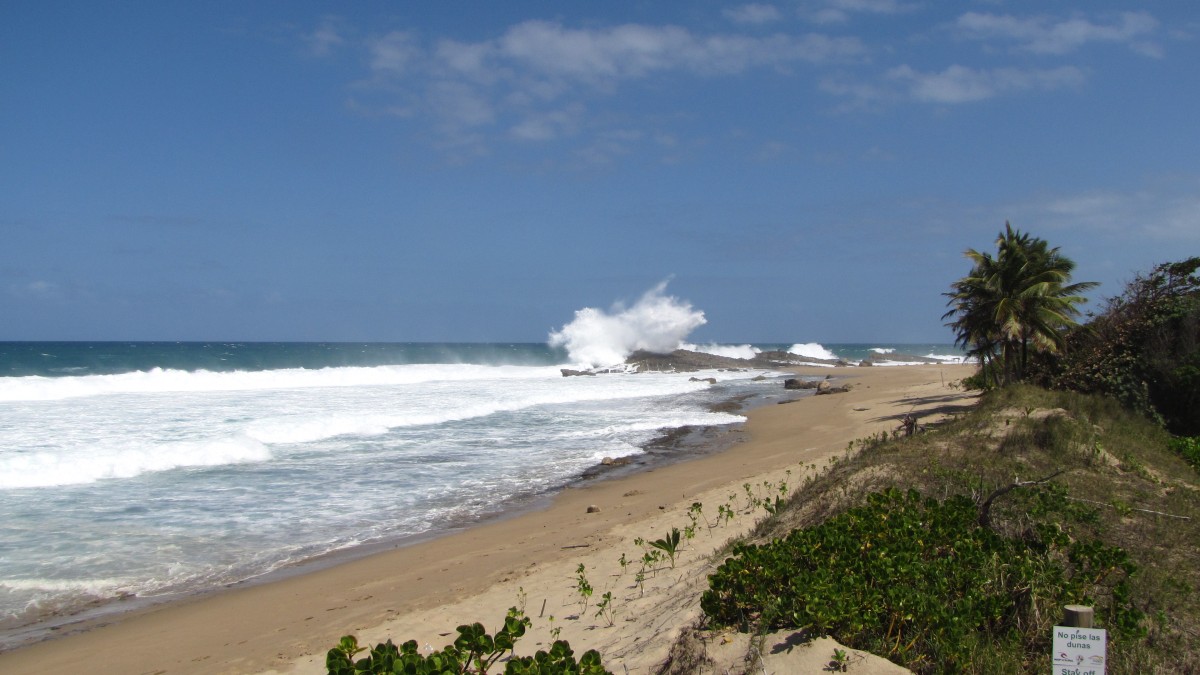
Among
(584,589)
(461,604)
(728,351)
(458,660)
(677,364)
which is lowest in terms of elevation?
(461,604)

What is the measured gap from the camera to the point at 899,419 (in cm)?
2042

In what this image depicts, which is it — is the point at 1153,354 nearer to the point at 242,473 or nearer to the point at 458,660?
the point at 458,660

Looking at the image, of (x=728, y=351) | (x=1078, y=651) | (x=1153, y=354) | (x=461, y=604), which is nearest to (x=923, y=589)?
(x=1078, y=651)

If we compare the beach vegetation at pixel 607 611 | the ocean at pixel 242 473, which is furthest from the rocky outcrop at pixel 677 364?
the beach vegetation at pixel 607 611

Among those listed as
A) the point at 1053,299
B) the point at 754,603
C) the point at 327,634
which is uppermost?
the point at 1053,299

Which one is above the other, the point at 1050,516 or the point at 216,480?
the point at 1050,516

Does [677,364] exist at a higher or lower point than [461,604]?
higher

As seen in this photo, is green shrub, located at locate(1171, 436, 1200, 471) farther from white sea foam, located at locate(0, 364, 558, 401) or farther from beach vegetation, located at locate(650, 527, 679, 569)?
white sea foam, located at locate(0, 364, 558, 401)

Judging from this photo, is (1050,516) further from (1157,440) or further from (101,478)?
(101,478)

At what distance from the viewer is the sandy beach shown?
5.79m

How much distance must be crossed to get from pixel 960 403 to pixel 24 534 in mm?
23536

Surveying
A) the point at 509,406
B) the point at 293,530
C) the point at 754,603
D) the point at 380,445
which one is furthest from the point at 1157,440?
the point at 509,406

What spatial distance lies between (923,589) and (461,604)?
4540mm

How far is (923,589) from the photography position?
440 cm
